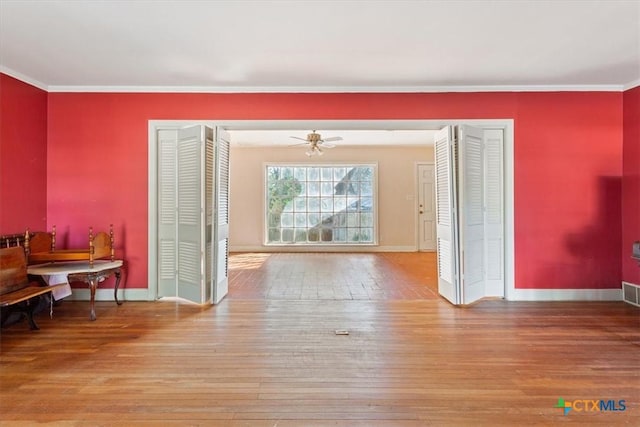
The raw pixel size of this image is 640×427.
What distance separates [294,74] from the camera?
363 cm

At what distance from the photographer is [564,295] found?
13.3 ft

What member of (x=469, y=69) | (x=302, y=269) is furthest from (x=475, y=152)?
(x=302, y=269)

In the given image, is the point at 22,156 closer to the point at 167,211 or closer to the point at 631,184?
the point at 167,211

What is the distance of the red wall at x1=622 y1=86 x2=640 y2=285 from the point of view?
150 inches

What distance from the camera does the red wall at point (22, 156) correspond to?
3.50 meters

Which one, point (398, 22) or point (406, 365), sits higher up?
point (398, 22)

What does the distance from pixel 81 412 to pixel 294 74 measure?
3.29 meters

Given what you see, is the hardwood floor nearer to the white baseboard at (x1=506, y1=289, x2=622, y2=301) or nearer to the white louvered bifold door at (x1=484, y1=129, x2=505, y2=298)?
the white baseboard at (x1=506, y1=289, x2=622, y2=301)

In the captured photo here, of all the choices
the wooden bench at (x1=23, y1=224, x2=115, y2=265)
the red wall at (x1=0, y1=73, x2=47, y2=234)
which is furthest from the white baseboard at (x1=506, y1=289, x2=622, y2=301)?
the red wall at (x1=0, y1=73, x2=47, y2=234)

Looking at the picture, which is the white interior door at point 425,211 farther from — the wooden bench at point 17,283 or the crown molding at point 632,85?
the wooden bench at point 17,283

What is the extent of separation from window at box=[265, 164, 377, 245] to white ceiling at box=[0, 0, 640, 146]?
4434 mm

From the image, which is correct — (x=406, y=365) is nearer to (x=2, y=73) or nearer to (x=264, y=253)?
(x=2, y=73)

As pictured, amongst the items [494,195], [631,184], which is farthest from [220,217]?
[631,184]

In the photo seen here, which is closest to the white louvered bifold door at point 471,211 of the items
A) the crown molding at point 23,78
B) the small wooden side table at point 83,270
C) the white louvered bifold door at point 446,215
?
the white louvered bifold door at point 446,215
